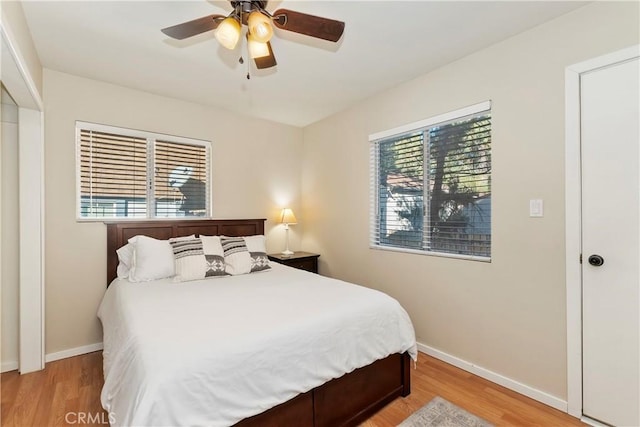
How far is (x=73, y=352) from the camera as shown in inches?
107

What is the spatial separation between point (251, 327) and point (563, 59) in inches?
97.1

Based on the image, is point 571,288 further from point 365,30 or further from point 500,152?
point 365,30

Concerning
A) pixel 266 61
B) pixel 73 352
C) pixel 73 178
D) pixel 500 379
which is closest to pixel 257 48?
pixel 266 61

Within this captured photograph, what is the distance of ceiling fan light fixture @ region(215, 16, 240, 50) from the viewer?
1546 millimetres

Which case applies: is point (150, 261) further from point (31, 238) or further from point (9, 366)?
point (9, 366)

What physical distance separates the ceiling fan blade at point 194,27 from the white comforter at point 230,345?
155 cm

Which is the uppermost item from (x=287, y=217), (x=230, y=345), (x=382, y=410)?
(x=287, y=217)

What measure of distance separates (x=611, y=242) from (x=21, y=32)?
3.68m

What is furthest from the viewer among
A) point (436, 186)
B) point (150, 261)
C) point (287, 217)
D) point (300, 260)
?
point (287, 217)

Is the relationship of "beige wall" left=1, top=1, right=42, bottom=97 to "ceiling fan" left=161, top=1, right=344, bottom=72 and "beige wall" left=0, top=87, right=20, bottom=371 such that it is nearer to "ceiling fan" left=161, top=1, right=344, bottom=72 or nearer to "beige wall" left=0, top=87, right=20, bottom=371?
"beige wall" left=0, top=87, right=20, bottom=371

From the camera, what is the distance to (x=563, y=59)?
1942mm

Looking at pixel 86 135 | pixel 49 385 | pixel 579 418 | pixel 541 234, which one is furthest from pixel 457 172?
pixel 49 385

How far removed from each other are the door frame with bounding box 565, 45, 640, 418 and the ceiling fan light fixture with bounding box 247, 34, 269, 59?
1.87 metres
